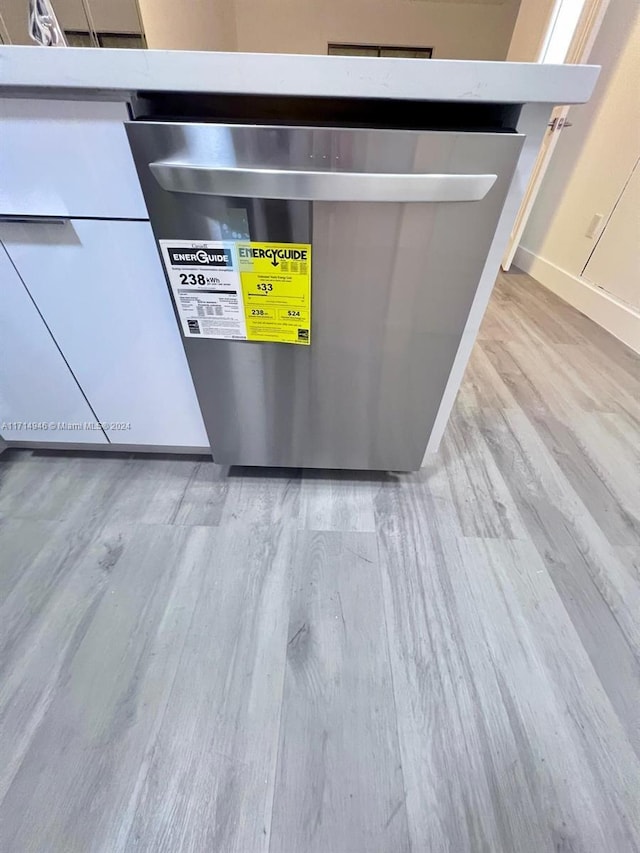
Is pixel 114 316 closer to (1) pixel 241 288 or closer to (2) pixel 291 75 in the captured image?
(1) pixel 241 288

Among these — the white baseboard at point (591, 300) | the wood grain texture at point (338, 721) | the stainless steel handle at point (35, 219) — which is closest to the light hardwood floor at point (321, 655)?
the wood grain texture at point (338, 721)

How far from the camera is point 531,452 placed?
1.26 metres

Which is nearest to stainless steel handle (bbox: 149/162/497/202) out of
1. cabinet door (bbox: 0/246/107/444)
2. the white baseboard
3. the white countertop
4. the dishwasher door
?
the dishwasher door

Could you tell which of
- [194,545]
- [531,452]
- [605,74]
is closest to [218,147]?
[194,545]

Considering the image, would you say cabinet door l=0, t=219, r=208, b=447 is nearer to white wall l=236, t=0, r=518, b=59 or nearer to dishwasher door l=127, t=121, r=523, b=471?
dishwasher door l=127, t=121, r=523, b=471

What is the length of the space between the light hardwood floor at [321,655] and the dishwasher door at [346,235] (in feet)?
1.13

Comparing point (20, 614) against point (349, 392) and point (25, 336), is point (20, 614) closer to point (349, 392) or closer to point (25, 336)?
point (25, 336)

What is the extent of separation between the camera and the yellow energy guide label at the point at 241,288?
2.21 ft

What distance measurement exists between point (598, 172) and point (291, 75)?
2.48 m

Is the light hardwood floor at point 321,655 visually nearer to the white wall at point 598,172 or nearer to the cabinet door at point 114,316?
the cabinet door at point 114,316

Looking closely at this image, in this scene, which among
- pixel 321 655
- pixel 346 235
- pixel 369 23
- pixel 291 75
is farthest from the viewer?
→ pixel 369 23

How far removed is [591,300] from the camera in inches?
83.5

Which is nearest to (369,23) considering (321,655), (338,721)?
(321,655)

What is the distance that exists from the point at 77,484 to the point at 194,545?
465 millimetres
